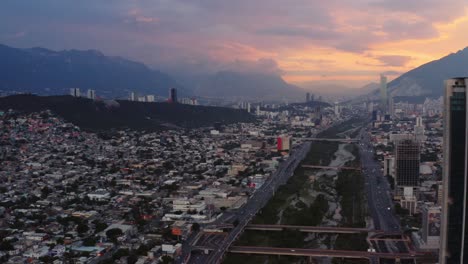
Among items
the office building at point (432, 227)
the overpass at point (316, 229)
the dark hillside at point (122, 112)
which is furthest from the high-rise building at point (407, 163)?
the dark hillside at point (122, 112)

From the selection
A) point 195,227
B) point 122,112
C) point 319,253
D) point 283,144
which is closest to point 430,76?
point 122,112

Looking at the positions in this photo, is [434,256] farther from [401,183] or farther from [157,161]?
[157,161]

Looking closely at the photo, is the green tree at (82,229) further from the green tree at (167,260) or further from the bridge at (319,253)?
the bridge at (319,253)

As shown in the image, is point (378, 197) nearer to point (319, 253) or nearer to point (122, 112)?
point (319, 253)

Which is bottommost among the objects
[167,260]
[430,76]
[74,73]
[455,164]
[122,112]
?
[167,260]

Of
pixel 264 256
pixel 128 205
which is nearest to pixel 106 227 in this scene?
pixel 128 205
